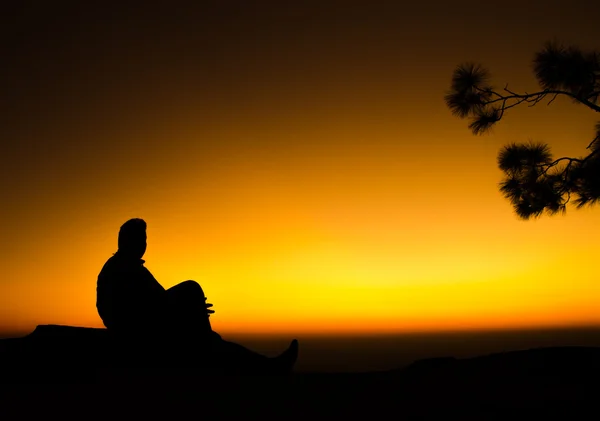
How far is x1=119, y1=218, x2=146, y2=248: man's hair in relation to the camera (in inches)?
217

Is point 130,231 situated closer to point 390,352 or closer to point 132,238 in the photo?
point 132,238

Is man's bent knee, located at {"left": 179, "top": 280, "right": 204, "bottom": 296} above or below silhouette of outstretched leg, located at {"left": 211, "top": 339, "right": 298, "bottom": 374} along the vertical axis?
above

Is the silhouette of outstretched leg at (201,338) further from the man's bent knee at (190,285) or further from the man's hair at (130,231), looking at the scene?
the man's hair at (130,231)

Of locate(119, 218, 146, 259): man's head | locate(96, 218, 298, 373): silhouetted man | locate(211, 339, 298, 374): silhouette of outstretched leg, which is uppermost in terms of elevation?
locate(119, 218, 146, 259): man's head

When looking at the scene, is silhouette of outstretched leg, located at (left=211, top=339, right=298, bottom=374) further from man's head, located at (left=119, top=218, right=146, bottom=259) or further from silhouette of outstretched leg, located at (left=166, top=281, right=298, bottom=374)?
man's head, located at (left=119, top=218, right=146, bottom=259)

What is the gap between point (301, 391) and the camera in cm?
423

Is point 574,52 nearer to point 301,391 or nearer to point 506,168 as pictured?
point 506,168

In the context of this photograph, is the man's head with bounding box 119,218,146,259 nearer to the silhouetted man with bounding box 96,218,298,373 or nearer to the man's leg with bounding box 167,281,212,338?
the silhouetted man with bounding box 96,218,298,373

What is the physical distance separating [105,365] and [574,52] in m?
6.35

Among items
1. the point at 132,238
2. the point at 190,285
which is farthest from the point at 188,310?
the point at 132,238

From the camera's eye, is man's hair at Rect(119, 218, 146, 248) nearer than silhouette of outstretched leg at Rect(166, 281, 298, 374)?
No

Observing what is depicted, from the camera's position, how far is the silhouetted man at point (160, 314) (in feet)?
17.5

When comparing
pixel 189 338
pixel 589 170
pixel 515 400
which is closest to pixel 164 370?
pixel 189 338

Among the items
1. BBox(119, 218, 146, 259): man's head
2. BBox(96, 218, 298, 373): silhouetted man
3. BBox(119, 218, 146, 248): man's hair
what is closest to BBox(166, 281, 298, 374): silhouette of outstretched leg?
BBox(96, 218, 298, 373): silhouetted man
